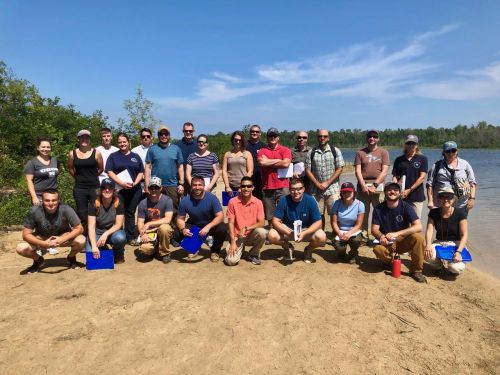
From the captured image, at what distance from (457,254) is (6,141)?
15370mm

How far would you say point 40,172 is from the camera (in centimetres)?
550

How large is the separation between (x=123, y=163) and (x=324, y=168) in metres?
3.64

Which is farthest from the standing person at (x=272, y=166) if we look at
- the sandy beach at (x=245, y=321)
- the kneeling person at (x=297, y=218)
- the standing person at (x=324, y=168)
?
the sandy beach at (x=245, y=321)

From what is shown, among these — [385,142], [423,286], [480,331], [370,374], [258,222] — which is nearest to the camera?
[370,374]

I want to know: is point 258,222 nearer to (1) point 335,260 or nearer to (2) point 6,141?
(1) point 335,260

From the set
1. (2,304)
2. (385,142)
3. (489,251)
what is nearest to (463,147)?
(385,142)

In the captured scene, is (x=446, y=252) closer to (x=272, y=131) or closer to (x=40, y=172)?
(x=272, y=131)

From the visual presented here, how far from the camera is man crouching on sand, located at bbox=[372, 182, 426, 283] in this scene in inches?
201

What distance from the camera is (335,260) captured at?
600cm

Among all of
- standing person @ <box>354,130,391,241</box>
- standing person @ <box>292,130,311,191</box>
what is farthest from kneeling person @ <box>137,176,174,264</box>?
standing person @ <box>354,130,391,241</box>

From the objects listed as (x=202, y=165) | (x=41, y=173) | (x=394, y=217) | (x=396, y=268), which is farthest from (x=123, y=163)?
(x=396, y=268)

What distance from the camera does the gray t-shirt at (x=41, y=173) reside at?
546 cm

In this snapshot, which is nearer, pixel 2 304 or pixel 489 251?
pixel 2 304

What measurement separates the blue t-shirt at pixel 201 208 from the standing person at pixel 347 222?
200cm
